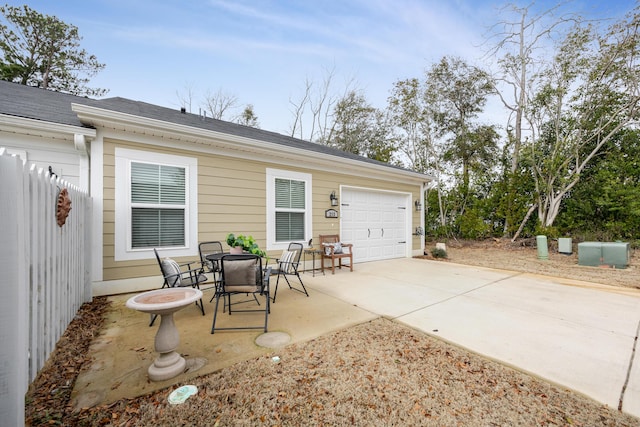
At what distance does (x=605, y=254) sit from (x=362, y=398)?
8015mm

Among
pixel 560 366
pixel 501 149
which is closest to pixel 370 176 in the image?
pixel 560 366

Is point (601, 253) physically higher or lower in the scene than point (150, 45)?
lower

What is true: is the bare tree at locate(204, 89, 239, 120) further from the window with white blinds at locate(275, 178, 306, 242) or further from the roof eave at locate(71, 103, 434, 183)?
the window with white blinds at locate(275, 178, 306, 242)

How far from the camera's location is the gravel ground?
158 cm

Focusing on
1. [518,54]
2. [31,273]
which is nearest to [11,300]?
[31,273]

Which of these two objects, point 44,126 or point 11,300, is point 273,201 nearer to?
point 44,126

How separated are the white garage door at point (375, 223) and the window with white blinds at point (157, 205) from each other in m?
3.73

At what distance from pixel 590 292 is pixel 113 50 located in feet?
42.8

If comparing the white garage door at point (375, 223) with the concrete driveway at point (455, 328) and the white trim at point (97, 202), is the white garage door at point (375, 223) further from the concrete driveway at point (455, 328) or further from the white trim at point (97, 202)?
the white trim at point (97, 202)

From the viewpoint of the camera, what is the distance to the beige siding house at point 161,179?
392 centimetres

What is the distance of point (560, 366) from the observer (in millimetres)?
2143

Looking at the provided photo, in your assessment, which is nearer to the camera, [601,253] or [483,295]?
[483,295]

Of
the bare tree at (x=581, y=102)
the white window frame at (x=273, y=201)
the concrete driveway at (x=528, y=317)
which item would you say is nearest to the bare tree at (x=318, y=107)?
the bare tree at (x=581, y=102)

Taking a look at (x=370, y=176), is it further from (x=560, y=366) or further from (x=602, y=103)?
(x=602, y=103)
